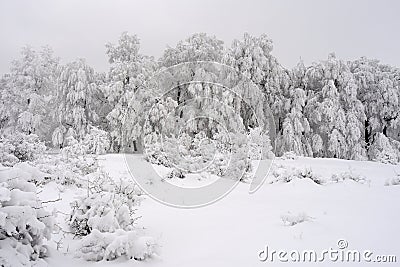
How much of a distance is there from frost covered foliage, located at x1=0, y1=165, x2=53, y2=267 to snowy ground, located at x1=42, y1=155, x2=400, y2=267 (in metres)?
0.36

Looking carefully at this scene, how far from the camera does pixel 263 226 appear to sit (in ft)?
15.4

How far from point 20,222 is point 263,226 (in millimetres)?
3217

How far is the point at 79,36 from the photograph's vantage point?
1138 inches

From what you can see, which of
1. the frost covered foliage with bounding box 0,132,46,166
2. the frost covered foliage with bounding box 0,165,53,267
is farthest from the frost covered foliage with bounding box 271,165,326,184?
the frost covered foliage with bounding box 0,165,53,267

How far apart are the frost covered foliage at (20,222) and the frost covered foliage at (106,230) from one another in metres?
0.53

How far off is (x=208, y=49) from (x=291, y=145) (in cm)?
1029

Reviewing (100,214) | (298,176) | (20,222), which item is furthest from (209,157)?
(20,222)

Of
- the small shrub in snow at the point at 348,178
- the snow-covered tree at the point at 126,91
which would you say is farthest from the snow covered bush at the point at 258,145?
the snow-covered tree at the point at 126,91

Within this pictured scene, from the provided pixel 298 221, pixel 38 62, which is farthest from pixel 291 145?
pixel 38 62

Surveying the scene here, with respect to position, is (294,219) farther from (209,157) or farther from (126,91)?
(126,91)

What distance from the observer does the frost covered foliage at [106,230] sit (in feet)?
11.5

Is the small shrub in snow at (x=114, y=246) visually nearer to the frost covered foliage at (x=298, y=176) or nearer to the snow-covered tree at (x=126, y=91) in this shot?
the frost covered foliage at (x=298, y=176)

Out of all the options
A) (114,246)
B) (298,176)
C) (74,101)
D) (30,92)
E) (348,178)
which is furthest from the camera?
(30,92)

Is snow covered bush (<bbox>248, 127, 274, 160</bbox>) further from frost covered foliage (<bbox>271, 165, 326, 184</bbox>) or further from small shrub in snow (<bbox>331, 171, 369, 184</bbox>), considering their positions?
small shrub in snow (<bbox>331, 171, 369, 184</bbox>)
